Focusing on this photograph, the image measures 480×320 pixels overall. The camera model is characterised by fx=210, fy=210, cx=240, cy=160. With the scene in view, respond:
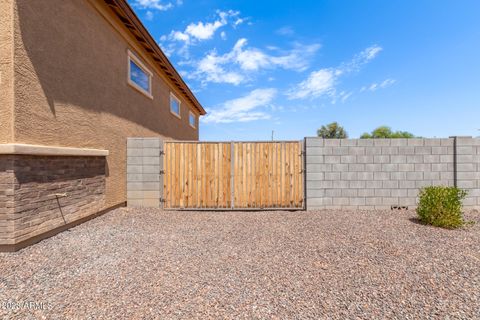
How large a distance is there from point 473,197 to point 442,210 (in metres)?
2.67

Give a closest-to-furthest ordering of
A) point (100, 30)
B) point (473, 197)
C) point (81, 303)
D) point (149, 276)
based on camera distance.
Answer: point (81, 303), point (149, 276), point (100, 30), point (473, 197)

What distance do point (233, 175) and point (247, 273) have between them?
3.60 meters

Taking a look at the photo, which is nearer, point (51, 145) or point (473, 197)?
point (51, 145)

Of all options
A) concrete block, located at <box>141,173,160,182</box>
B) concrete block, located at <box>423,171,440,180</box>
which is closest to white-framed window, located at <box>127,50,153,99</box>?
concrete block, located at <box>141,173,160,182</box>

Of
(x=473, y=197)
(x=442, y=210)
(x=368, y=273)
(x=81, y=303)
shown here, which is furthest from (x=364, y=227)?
(x=81, y=303)

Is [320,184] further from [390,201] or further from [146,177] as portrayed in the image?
[146,177]

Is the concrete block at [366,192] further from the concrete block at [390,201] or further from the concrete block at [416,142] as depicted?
the concrete block at [416,142]

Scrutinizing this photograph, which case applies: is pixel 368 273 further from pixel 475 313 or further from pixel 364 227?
pixel 364 227

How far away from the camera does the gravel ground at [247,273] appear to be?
2254 mm

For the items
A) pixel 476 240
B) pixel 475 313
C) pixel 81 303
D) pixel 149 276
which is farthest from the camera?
pixel 476 240

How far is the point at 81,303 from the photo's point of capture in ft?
7.69

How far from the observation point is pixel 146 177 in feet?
20.8

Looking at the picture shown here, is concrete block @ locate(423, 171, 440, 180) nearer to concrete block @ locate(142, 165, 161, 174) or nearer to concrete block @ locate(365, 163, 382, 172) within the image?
concrete block @ locate(365, 163, 382, 172)

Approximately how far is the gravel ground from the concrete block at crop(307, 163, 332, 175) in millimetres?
1855
